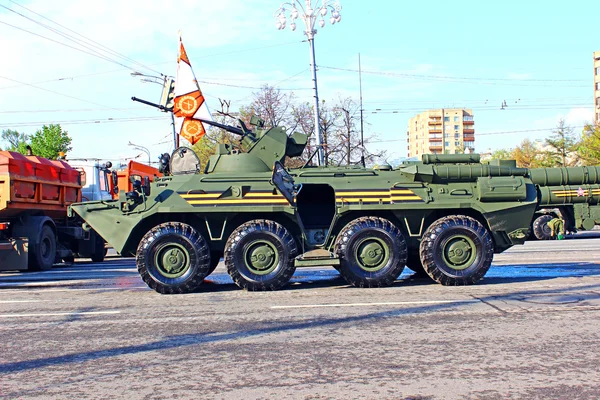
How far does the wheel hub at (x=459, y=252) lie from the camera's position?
11000 mm

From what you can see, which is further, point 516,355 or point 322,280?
point 322,280

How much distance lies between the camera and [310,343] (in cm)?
670

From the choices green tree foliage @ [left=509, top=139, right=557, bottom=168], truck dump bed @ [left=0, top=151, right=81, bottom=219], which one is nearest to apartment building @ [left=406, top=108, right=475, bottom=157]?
green tree foliage @ [left=509, top=139, right=557, bottom=168]

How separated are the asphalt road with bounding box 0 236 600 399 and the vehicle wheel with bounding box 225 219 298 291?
0.30m

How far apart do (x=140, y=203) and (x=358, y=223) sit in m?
3.45

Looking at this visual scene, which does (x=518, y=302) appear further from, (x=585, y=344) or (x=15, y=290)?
(x=15, y=290)

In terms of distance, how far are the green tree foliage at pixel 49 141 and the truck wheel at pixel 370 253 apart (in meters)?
45.6

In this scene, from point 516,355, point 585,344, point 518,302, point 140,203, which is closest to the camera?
point 516,355

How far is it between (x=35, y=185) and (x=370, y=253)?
29.6 feet

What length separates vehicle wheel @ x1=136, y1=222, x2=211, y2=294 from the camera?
10617mm

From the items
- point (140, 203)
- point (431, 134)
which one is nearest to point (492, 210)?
point (140, 203)

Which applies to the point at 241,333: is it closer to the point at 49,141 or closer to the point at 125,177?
the point at 125,177

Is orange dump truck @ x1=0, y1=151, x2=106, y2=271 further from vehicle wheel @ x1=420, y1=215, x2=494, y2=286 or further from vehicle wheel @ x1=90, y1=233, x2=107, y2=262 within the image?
vehicle wheel @ x1=420, y1=215, x2=494, y2=286

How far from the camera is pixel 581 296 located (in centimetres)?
944
